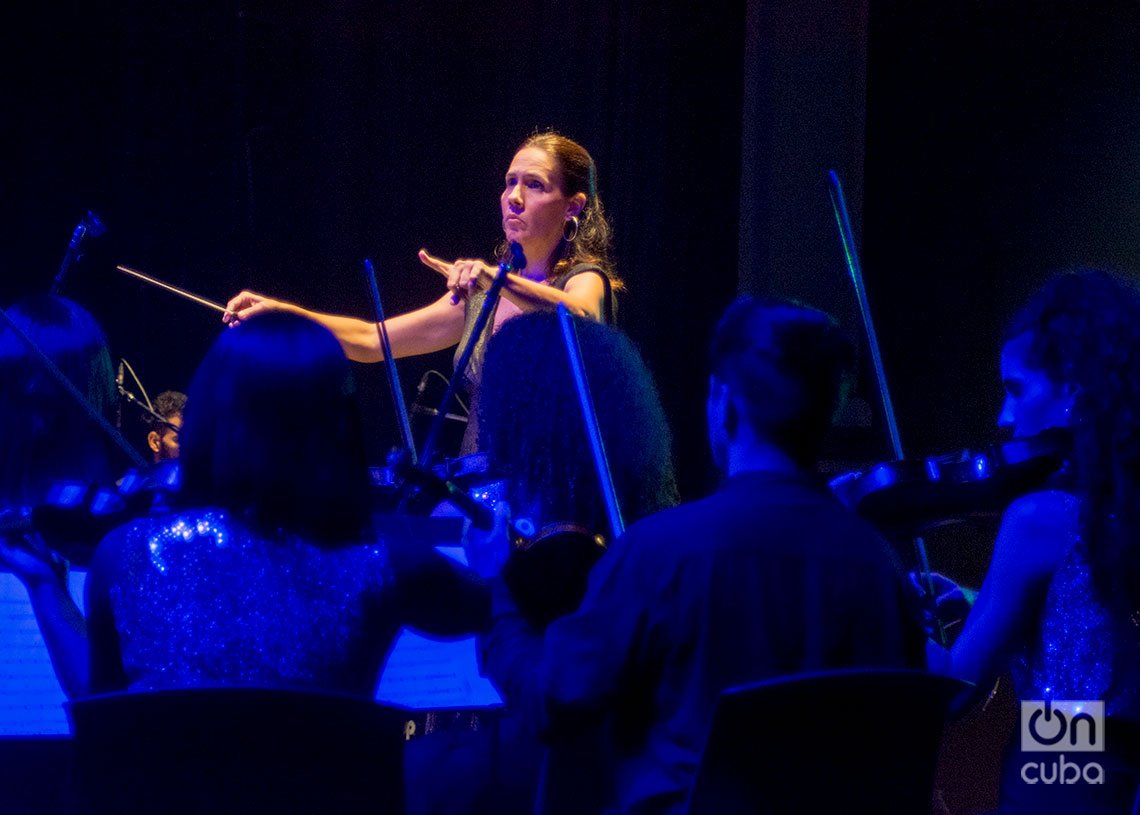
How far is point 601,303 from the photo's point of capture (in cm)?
285

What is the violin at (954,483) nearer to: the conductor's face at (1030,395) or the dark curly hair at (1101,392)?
the conductor's face at (1030,395)

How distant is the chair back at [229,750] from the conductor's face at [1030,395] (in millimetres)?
1172

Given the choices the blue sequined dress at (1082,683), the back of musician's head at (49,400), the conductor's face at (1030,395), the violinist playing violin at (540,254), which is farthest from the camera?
the violinist playing violin at (540,254)

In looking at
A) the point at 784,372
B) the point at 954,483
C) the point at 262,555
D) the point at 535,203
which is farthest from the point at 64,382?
the point at 954,483

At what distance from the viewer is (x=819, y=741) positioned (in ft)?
4.07

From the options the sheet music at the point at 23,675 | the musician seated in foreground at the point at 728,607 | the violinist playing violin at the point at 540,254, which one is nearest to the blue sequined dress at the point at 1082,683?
the musician seated in foreground at the point at 728,607

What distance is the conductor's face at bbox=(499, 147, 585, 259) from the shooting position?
2.96 meters

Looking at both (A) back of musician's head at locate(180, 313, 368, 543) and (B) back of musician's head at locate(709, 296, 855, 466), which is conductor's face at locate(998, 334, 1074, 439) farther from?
(A) back of musician's head at locate(180, 313, 368, 543)

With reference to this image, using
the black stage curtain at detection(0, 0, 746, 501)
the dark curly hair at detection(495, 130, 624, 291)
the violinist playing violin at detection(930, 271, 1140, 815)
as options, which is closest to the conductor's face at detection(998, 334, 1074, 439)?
the violinist playing violin at detection(930, 271, 1140, 815)

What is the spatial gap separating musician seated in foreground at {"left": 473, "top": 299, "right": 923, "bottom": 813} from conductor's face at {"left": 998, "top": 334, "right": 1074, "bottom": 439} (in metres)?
0.59

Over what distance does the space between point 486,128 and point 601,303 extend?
4.56ft

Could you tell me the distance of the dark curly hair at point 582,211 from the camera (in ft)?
9.83

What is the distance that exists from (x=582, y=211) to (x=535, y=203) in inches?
5.3

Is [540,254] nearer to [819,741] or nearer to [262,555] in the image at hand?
[262,555]
